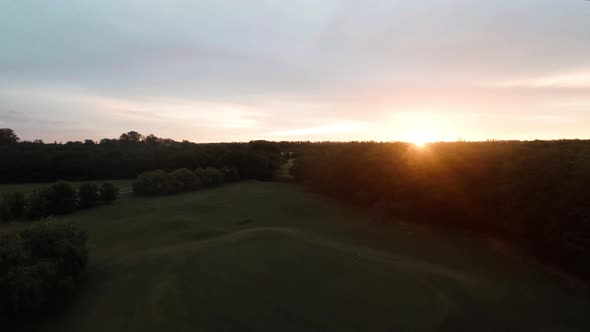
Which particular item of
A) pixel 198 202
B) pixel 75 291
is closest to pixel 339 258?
pixel 75 291

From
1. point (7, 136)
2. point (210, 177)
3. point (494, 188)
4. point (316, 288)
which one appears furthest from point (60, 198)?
point (7, 136)

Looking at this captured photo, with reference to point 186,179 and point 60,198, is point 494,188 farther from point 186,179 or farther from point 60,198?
point 60,198

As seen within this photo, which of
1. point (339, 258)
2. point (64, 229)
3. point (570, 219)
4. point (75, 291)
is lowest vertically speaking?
point (75, 291)

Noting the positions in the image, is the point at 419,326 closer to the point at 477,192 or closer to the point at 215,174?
the point at 477,192

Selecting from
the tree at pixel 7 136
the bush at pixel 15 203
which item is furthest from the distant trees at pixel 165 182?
the tree at pixel 7 136

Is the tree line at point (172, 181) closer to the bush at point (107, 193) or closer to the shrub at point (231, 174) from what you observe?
the shrub at point (231, 174)

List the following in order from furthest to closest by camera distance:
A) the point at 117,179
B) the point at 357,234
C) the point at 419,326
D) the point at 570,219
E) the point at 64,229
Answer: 1. the point at 117,179
2. the point at 357,234
3. the point at 64,229
4. the point at 570,219
5. the point at 419,326
